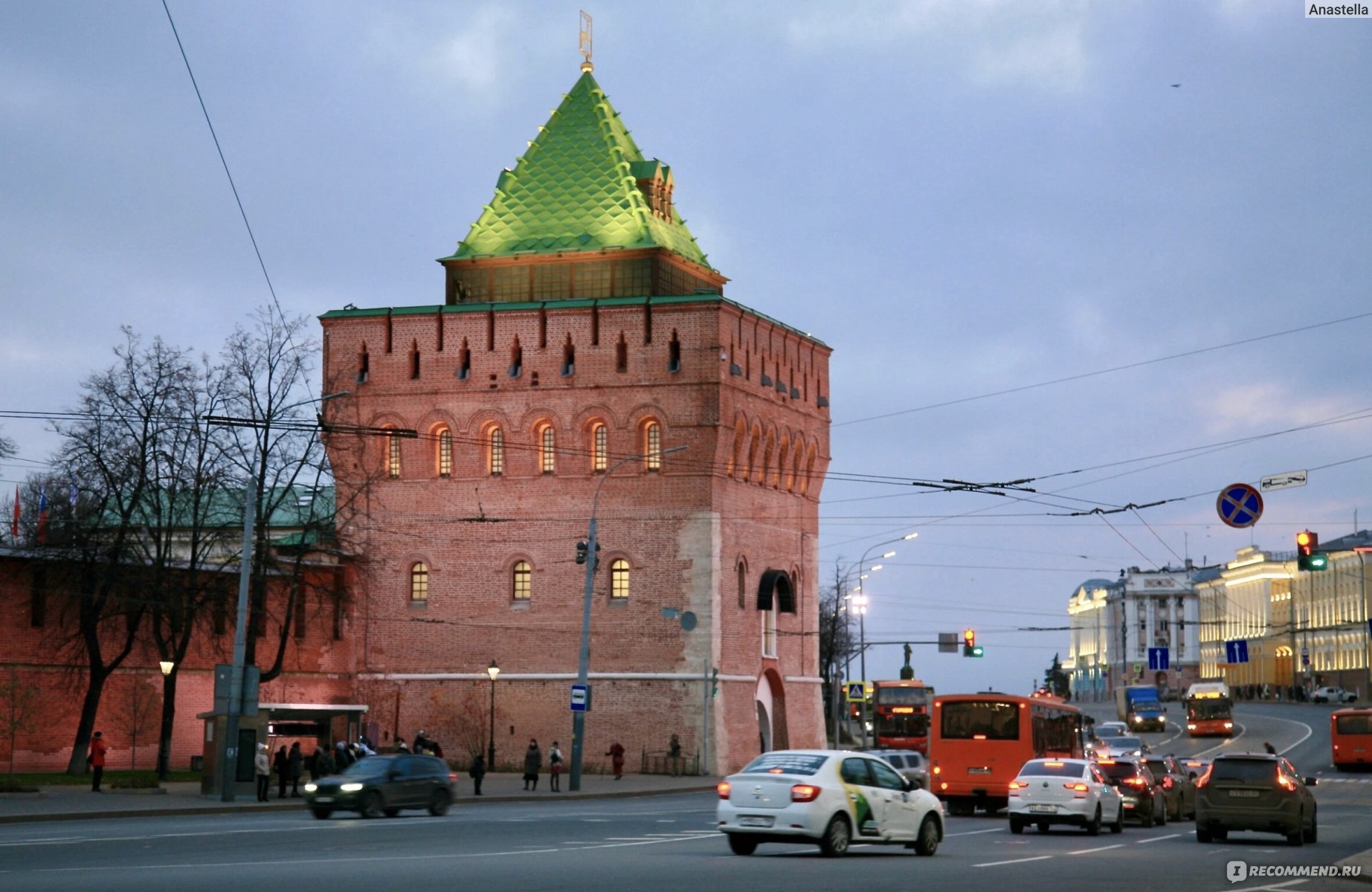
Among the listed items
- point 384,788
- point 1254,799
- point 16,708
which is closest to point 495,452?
point 16,708

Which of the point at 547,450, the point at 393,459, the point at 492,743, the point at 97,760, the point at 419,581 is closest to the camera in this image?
the point at 97,760

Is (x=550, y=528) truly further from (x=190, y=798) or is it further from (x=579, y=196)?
(x=190, y=798)

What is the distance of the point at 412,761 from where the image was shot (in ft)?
117

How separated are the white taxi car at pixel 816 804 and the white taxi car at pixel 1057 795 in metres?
7.38

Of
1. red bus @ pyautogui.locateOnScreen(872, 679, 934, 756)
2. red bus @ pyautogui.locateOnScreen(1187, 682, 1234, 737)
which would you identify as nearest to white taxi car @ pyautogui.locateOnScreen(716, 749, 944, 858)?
red bus @ pyautogui.locateOnScreen(872, 679, 934, 756)

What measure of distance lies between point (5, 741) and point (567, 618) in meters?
19.7

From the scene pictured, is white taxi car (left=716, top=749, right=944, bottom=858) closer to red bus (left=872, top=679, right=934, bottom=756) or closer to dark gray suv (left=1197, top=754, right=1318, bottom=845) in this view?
dark gray suv (left=1197, top=754, right=1318, bottom=845)

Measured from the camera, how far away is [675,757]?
61312 mm

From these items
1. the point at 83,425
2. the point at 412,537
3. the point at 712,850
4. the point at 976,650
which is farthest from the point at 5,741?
the point at 976,650

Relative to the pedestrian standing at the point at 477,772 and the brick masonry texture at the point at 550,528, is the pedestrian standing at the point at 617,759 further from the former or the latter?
the pedestrian standing at the point at 477,772

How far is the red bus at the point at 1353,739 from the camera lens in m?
69.4

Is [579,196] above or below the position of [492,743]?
above

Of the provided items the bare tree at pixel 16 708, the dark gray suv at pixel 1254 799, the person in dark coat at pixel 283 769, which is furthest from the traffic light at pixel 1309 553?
the bare tree at pixel 16 708

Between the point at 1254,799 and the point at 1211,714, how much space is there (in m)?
66.8
